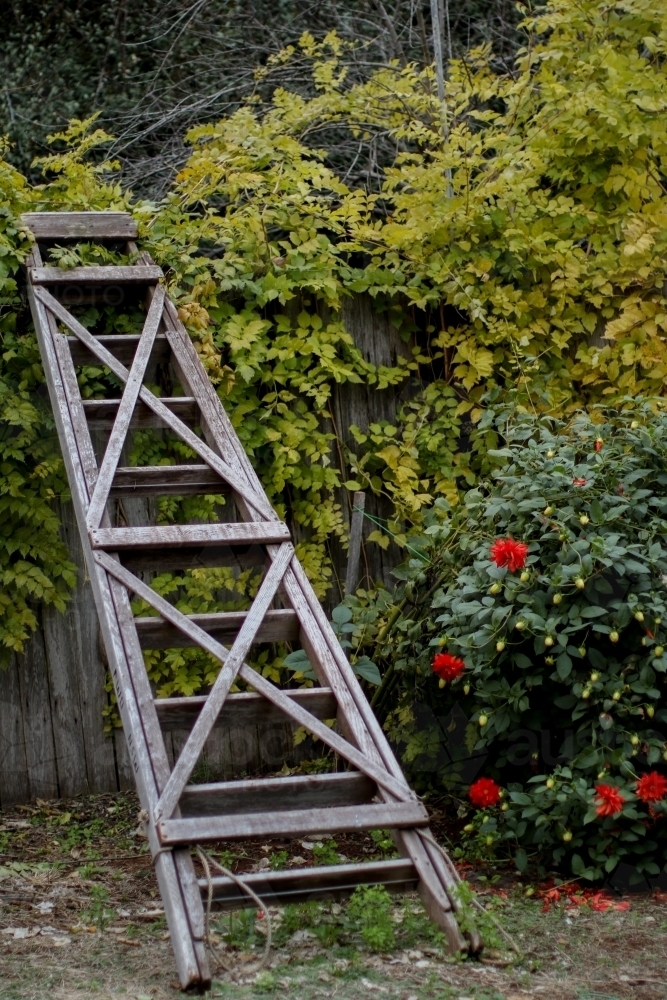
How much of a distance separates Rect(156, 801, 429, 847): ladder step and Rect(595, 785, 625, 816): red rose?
0.63 meters

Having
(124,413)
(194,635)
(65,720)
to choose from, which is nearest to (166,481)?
(124,413)

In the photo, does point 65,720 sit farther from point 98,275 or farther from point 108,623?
point 98,275

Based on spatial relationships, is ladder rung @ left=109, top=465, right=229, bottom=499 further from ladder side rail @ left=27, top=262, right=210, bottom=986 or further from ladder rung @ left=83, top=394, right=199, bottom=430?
ladder rung @ left=83, top=394, right=199, bottom=430

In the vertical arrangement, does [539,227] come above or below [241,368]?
above

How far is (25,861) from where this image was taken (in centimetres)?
428

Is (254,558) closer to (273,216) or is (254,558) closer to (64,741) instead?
(64,741)

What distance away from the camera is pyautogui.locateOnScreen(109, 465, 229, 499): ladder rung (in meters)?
4.24

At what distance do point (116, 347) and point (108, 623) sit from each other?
5.56 ft

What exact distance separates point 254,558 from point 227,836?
1.52 metres

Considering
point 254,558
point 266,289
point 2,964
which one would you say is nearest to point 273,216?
point 266,289

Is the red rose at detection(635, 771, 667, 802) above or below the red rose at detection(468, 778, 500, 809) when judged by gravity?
above

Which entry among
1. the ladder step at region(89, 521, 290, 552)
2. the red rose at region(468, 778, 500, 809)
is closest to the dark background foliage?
the ladder step at region(89, 521, 290, 552)

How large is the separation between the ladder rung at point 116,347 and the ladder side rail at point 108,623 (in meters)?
0.17

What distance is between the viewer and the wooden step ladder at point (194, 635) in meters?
2.99
